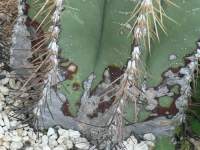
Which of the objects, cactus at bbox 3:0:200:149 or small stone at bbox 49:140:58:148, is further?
small stone at bbox 49:140:58:148

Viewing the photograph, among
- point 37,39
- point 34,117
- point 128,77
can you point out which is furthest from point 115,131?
point 37,39

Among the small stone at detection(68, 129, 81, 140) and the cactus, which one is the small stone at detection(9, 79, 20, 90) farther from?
the small stone at detection(68, 129, 81, 140)

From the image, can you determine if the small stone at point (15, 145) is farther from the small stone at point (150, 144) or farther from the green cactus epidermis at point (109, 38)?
the small stone at point (150, 144)

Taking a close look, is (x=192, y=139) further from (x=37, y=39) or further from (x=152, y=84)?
(x=37, y=39)

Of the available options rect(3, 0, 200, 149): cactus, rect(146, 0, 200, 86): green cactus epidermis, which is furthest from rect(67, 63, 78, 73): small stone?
rect(146, 0, 200, 86): green cactus epidermis


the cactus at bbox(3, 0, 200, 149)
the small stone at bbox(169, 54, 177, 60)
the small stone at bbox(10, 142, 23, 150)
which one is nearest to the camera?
the cactus at bbox(3, 0, 200, 149)

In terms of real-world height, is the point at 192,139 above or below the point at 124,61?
below

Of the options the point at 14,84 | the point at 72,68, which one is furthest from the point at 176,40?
the point at 14,84

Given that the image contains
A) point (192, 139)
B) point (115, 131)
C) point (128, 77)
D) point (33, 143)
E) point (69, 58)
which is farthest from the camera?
point (192, 139)

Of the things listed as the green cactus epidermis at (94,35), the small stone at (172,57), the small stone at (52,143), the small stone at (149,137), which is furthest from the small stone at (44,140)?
the small stone at (172,57)

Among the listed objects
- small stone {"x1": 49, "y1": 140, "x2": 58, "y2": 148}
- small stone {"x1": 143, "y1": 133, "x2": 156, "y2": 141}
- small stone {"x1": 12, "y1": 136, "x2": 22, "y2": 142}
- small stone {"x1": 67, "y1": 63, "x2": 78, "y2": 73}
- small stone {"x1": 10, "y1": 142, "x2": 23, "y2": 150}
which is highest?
small stone {"x1": 67, "y1": 63, "x2": 78, "y2": 73}

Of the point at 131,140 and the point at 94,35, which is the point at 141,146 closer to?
the point at 131,140
